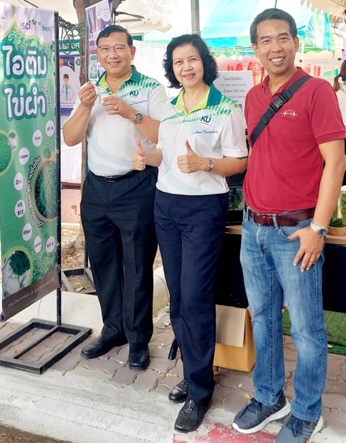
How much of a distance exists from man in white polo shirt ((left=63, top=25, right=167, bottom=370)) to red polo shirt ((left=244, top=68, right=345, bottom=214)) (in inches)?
30.3

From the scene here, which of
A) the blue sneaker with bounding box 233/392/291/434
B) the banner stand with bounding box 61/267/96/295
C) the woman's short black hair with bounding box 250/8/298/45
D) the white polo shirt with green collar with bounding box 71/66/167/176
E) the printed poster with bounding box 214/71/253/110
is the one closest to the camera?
the woman's short black hair with bounding box 250/8/298/45

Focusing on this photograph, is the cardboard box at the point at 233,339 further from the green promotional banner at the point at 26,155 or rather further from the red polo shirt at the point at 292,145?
the green promotional banner at the point at 26,155

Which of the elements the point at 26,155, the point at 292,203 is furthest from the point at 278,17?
the point at 26,155

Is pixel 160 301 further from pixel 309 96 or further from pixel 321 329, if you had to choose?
pixel 309 96

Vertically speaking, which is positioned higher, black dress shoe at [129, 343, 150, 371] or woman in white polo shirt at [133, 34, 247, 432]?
woman in white polo shirt at [133, 34, 247, 432]

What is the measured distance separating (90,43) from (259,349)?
2.57 metres

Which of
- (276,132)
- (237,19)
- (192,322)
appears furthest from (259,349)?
(237,19)

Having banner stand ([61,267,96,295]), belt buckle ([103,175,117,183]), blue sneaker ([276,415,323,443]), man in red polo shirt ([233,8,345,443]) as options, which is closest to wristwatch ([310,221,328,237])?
man in red polo shirt ([233,8,345,443])

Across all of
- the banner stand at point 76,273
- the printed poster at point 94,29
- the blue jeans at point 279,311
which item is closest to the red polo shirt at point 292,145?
the blue jeans at point 279,311

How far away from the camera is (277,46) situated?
210 cm

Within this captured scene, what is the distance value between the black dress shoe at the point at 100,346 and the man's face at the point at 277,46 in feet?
6.73

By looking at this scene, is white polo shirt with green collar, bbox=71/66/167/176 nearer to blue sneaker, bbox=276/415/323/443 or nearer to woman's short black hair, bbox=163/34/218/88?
woman's short black hair, bbox=163/34/218/88

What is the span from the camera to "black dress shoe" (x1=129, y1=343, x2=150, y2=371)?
3217 millimetres

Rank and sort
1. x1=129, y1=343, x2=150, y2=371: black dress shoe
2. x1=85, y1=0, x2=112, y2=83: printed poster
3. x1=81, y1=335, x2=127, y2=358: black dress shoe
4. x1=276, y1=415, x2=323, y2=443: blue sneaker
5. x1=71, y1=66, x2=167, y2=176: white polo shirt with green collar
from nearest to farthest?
x1=276, y1=415, x2=323, y2=443: blue sneaker, x1=71, y1=66, x2=167, y2=176: white polo shirt with green collar, x1=129, y1=343, x2=150, y2=371: black dress shoe, x1=81, y1=335, x2=127, y2=358: black dress shoe, x1=85, y1=0, x2=112, y2=83: printed poster
